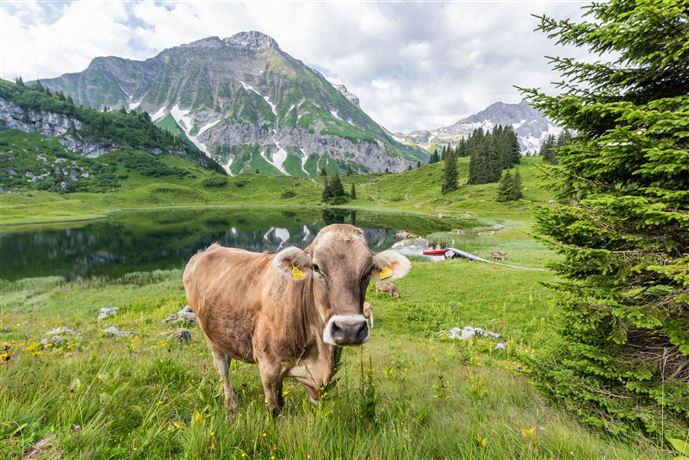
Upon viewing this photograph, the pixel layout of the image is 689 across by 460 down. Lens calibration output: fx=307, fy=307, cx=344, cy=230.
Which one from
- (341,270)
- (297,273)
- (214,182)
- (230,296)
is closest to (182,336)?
(230,296)

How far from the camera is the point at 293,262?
165 inches

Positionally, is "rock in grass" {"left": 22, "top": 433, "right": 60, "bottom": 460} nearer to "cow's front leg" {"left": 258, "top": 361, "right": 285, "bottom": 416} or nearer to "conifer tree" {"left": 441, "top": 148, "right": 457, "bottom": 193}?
"cow's front leg" {"left": 258, "top": 361, "right": 285, "bottom": 416}

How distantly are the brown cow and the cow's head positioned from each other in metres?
0.01

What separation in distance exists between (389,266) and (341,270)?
0.73 metres

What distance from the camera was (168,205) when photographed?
14412cm

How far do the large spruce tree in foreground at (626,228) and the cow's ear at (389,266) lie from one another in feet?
9.37

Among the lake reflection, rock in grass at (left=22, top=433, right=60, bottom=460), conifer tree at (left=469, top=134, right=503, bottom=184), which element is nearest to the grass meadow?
rock in grass at (left=22, top=433, right=60, bottom=460)


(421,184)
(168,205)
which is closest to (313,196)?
(421,184)

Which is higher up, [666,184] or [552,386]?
[666,184]

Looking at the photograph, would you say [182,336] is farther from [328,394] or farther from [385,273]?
[385,273]

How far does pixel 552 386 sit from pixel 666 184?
3.63 metres

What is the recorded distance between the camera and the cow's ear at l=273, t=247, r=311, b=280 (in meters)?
4.13

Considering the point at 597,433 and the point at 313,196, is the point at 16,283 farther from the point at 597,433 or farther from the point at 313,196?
the point at 313,196

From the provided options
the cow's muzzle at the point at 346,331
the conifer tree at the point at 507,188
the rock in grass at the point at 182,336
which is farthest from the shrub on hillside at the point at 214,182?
the cow's muzzle at the point at 346,331
